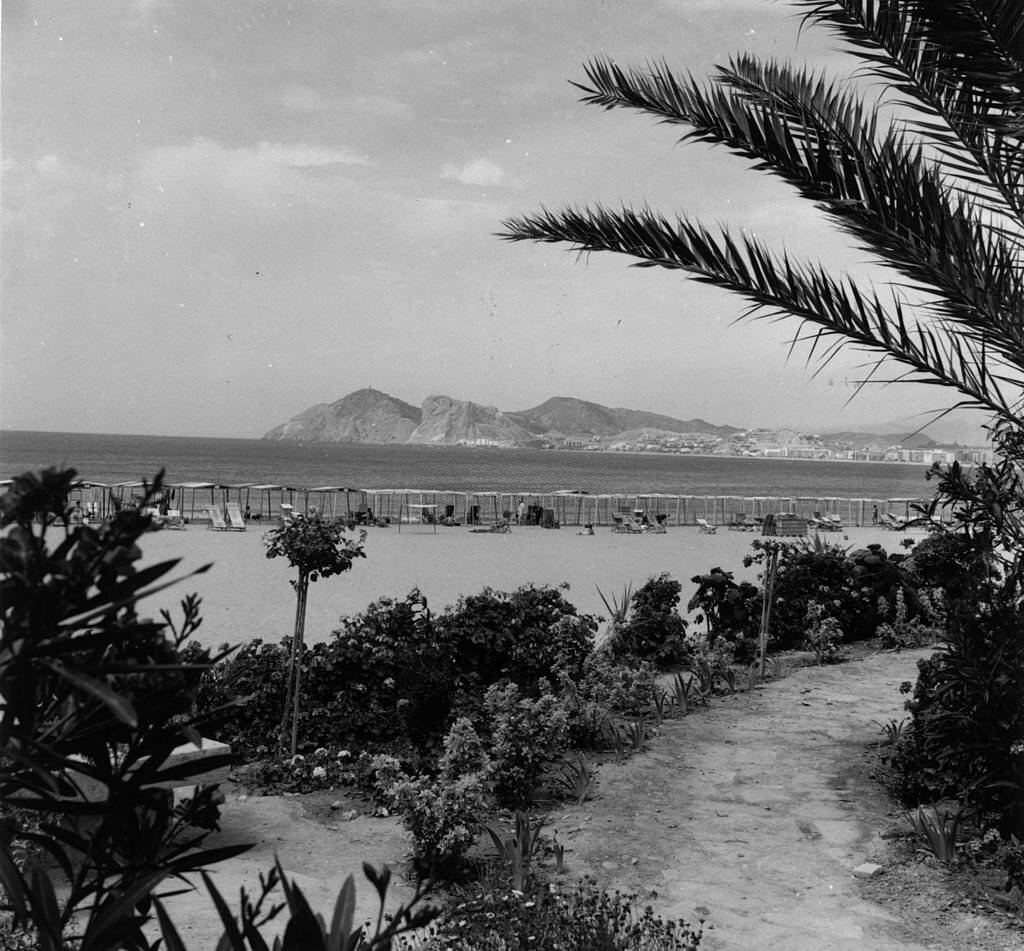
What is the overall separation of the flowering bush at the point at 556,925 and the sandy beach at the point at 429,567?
4.42 meters

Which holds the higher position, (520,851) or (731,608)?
(731,608)

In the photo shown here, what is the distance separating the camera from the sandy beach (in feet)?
31.4

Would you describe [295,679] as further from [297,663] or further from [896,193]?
[896,193]

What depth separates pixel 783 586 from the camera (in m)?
8.12

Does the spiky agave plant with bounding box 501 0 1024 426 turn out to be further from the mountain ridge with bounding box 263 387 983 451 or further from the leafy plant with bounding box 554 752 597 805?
the mountain ridge with bounding box 263 387 983 451

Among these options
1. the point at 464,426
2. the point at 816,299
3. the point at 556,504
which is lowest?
the point at 556,504

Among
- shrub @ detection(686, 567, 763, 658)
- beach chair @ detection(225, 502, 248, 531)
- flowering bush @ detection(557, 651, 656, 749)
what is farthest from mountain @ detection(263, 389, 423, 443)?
flowering bush @ detection(557, 651, 656, 749)

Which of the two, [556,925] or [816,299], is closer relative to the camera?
[556,925]

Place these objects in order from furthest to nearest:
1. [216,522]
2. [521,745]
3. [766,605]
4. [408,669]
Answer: [216,522] < [766,605] < [408,669] < [521,745]

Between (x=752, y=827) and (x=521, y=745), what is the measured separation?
3.49 feet

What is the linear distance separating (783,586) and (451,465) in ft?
256

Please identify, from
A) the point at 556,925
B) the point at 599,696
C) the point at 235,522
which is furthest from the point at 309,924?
the point at 235,522

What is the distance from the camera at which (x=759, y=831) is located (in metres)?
4.10

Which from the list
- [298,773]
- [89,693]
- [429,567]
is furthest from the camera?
[429,567]
